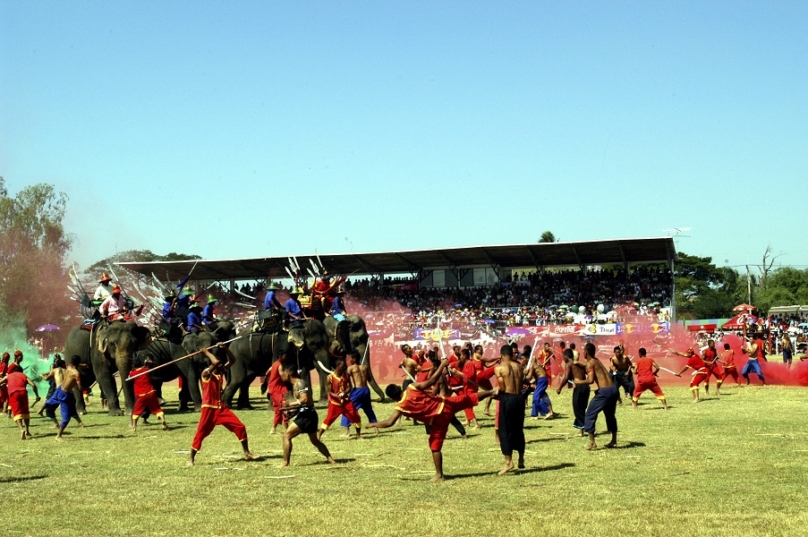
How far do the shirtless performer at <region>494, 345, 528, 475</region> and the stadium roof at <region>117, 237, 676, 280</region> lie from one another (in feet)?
117

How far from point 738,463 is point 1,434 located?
15.4 m

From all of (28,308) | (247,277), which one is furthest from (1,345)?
(247,277)

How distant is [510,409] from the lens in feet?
46.5

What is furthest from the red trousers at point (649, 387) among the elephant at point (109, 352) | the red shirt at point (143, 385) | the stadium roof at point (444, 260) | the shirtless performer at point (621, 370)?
the stadium roof at point (444, 260)

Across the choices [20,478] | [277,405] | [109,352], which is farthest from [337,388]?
[109,352]

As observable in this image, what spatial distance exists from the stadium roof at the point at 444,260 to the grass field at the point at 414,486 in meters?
31.3

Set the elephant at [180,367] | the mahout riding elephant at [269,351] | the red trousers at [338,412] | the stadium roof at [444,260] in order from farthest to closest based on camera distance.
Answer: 1. the stadium roof at [444,260]
2. the elephant at [180,367]
3. the mahout riding elephant at [269,351]
4. the red trousers at [338,412]

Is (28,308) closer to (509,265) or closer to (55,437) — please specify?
(509,265)

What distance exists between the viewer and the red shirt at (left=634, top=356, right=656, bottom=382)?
24.3m

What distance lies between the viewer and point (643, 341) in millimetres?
40312

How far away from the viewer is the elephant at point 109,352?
80.7 feet

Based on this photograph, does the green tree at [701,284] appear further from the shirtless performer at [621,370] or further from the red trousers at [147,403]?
the red trousers at [147,403]

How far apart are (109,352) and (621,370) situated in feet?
43.0

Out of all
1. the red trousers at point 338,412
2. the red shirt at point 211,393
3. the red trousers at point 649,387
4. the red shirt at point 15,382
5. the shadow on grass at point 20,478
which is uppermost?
the red shirt at point 15,382
